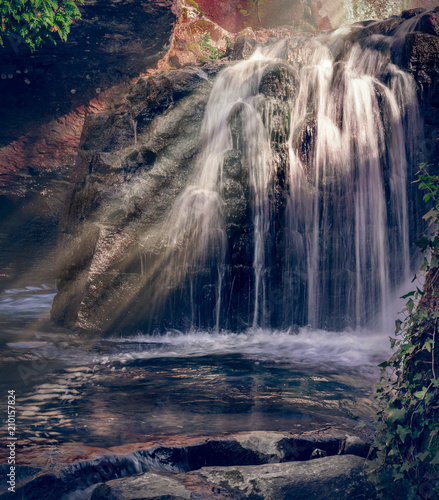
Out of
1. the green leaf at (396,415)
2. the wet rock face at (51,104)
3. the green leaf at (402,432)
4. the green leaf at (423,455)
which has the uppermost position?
the wet rock face at (51,104)

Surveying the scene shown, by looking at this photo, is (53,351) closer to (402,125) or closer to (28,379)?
(28,379)

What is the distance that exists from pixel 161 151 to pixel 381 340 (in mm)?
4998

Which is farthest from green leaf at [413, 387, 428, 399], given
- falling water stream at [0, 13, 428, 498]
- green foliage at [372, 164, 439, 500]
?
falling water stream at [0, 13, 428, 498]

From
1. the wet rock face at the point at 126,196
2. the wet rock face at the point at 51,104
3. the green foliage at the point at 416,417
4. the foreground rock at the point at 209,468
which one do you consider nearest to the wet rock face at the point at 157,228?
the wet rock face at the point at 126,196

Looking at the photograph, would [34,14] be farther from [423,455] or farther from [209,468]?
[423,455]

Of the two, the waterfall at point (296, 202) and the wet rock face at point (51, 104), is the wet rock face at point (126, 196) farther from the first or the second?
the wet rock face at point (51, 104)

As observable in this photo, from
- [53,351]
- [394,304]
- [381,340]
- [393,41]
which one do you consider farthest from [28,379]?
[393,41]

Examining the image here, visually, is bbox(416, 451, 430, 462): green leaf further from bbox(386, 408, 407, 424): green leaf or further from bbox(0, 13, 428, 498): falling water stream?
bbox(0, 13, 428, 498): falling water stream

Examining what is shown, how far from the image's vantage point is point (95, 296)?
6.06 metres

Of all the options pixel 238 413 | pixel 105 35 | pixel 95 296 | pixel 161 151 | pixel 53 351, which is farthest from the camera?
pixel 105 35

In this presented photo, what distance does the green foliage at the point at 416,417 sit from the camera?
6.92ft

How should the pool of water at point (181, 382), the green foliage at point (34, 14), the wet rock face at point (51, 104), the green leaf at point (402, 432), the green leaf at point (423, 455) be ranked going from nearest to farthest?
the green leaf at point (423, 455) → the green leaf at point (402, 432) → the pool of water at point (181, 382) → the green foliage at point (34, 14) → the wet rock face at point (51, 104)

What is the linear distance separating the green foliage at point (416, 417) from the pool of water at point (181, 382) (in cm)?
39

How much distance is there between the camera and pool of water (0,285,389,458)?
10.4 ft
